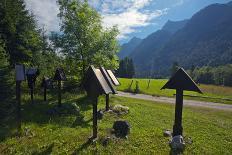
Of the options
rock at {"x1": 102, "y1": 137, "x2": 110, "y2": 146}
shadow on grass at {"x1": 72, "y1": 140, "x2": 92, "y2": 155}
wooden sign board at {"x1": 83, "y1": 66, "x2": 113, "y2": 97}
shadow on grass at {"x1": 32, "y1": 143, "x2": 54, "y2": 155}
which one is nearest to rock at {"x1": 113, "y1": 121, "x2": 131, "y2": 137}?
rock at {"x1": 102, "y1": 137, "x2": 110, "y2": 146}

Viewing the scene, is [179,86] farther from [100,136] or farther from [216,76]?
[216,76]

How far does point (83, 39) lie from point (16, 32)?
27.4ft

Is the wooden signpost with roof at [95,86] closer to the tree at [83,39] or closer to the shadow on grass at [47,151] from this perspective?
the shadow on grass at [47,151]

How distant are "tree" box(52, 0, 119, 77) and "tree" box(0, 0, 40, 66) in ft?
11.8

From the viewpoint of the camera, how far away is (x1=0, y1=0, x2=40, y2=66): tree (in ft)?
105

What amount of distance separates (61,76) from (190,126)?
39.1 feet

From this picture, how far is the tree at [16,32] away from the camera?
32.0 meters

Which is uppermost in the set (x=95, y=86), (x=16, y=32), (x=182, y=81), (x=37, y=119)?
(x=16, y=32)

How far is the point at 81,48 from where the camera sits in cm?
3597

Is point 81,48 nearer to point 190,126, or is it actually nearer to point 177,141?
point 190,126

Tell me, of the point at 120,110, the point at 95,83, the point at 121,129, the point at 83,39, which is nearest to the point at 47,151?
the point at 95,83

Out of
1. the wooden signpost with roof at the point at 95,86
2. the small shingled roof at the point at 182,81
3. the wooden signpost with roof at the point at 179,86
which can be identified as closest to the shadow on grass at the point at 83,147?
the wooden signpost with roof at the point at 95,86

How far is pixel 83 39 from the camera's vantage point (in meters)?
35.6

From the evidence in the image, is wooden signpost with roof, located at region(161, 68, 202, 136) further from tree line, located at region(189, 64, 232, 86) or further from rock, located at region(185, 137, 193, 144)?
tree line, located at region(189, 64, 232, 86)
